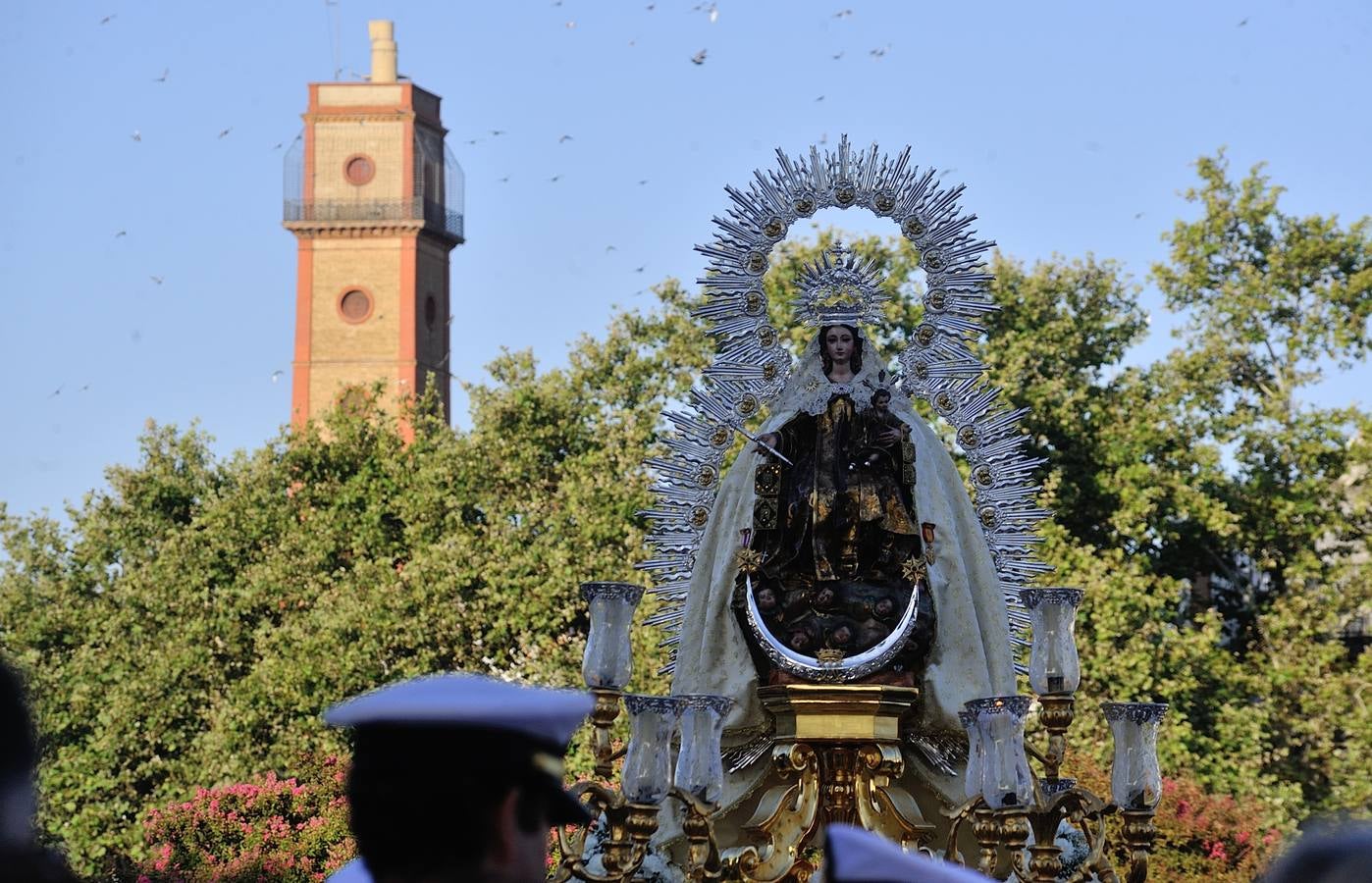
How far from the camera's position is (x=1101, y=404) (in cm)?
2502

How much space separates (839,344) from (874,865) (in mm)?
8061

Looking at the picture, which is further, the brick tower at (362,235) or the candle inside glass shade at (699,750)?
the brick tower at (362,235)

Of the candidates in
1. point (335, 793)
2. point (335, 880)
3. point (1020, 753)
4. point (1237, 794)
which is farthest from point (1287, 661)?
point (335, 880)

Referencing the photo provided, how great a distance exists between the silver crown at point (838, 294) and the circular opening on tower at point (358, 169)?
37.4 m

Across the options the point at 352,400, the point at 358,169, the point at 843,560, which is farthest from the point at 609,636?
the point at 358,169

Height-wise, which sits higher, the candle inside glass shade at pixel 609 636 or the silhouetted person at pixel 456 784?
the candle inside glass shade at pixel 609 636

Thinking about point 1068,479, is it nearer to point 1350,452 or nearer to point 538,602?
point 1350,452

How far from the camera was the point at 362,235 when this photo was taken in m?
47.7

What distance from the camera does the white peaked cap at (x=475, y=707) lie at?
2830mm

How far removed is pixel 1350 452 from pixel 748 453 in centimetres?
1407

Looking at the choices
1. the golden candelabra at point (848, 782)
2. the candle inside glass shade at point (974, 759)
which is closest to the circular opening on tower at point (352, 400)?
the golden candelabra at point (848, 782)

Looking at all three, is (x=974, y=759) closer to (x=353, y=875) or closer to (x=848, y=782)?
(x=848, y=782)

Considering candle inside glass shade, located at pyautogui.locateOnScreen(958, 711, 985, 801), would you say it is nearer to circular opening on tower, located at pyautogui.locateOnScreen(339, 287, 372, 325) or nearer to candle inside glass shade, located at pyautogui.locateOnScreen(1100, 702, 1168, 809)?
candle inside glass shade, located at pyautogui.locateOnScreen(1100, 702, 1168, 809)

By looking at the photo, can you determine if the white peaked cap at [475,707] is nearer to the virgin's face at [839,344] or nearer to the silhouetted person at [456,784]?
the silhouetted person at [456,784]
